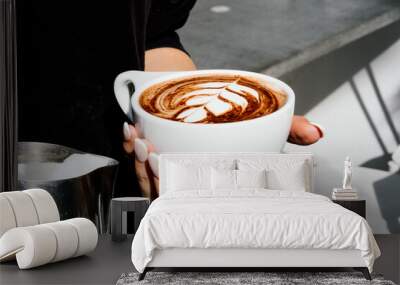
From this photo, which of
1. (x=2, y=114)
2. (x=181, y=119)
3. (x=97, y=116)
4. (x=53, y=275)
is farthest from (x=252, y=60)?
(x=53, y=275)

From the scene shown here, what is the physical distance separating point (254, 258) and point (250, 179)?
1417 mm

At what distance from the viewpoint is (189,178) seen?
19.5ft

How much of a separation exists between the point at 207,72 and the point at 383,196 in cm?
215

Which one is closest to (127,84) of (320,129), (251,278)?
(320,129)

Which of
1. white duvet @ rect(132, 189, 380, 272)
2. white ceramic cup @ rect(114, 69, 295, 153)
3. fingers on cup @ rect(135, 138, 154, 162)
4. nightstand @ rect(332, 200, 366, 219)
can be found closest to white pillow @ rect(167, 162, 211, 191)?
white ceramic cup @ rect(114, 69, 295, 153)

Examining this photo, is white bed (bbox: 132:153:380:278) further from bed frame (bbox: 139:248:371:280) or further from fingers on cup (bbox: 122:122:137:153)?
fingers on cup (bbox: 122:122:137:153)

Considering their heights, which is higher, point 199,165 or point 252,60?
point 252,60

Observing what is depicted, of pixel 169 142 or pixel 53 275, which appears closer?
pixel 53 275

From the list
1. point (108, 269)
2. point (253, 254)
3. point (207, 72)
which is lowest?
point (108, 269)

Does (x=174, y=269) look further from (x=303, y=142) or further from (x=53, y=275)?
(x=303, y=142)

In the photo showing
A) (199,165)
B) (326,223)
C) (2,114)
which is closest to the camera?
(326,223)

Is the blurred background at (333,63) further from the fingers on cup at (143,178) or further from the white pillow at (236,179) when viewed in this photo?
the fingers on cup at (143,178)

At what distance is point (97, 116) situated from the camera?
6.71m

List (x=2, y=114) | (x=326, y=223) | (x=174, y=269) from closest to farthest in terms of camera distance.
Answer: (x=326, y=223), (x=174, y=269), (x=2, y=114)
